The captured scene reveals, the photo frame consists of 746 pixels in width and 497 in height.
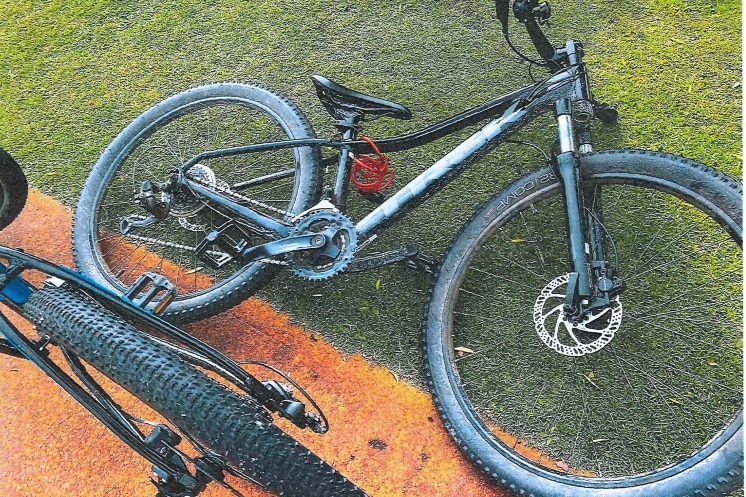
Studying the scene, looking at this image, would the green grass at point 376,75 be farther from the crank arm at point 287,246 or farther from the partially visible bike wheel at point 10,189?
the crank arm at point 287,246

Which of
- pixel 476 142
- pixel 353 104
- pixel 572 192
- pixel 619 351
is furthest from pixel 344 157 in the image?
pixel 619 351

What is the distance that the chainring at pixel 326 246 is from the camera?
7.53 feet

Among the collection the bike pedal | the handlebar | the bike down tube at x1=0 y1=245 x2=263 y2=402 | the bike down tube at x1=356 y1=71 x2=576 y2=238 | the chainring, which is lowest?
the bike down tube at x1=0 y1=245 x2=263 y2=402

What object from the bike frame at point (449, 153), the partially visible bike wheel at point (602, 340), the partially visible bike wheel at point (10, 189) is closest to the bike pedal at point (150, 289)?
the bike frame at point (449, 153)

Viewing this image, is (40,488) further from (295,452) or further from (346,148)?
(346,148)

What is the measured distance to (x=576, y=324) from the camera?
2.00 m

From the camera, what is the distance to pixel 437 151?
3.07 m

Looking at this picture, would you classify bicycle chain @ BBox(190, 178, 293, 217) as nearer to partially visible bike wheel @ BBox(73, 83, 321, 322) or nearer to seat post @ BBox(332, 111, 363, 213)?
partially visible bike wheel @ BBox(73, 83, 321, 322)

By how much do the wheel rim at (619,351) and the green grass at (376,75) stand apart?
302mm

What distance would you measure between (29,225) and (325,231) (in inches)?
72.8

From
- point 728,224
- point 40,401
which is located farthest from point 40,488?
point 728,224

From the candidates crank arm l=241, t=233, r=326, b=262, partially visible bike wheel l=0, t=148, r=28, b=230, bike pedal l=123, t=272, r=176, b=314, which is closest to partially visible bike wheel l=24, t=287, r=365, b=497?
bike pedal l=123, t=272, r=176, b=314

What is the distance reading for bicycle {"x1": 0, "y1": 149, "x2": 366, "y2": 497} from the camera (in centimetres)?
150

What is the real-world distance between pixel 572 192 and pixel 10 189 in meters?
2.55
